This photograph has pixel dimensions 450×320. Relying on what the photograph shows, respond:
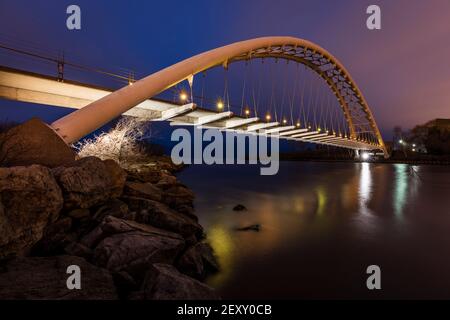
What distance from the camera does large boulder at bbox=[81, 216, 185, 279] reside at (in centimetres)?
452

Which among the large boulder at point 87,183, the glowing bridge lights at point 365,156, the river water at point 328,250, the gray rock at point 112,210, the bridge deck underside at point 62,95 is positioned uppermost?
the bridge deck underside at point 62,95

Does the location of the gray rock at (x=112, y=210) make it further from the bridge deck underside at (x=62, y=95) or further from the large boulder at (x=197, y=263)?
the bridge deck underside at (x=62, y=95)

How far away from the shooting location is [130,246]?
4770mm

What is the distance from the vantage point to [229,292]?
16.6 feet

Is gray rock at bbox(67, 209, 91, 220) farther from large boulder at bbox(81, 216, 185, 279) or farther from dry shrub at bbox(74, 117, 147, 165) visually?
dry shrub at bbox(74, 117, 147, 165)

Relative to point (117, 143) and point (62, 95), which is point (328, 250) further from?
point (117, 143)

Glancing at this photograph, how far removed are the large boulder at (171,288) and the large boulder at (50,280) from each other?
1.72 feet

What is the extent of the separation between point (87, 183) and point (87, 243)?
58.0 inches

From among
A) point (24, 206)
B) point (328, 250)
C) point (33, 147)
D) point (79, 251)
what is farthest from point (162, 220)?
point (328, 250)

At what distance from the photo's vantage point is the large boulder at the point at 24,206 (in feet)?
14.0

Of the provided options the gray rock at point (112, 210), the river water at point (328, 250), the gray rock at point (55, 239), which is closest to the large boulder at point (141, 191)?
the gray rock at point (112, 210)
